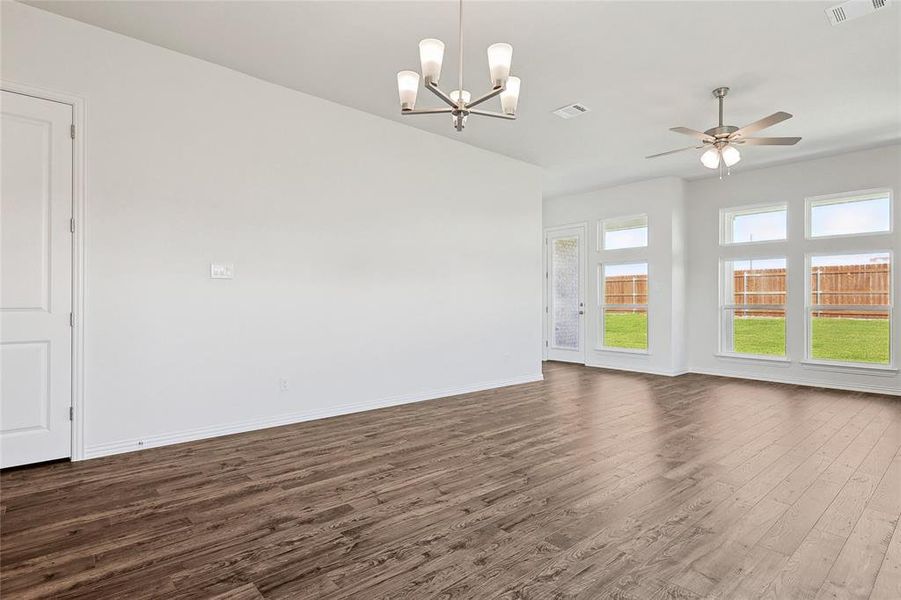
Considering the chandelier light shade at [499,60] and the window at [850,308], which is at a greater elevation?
the chandelier light shade at [499,60]

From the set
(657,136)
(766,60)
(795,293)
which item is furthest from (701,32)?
(795,293)

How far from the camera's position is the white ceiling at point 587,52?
3156 millimetres

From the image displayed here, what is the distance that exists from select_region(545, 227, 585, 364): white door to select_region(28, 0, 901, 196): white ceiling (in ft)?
11.5

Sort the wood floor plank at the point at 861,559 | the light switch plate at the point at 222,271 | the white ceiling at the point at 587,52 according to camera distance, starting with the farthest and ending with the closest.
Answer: the light switch plate at the point at 222,271 < the white ceiling at the point at 587,52 < the wood floor plank at the point at 861,559

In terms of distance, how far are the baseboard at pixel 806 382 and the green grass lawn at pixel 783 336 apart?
1.14ft

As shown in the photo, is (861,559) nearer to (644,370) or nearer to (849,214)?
(644,370)

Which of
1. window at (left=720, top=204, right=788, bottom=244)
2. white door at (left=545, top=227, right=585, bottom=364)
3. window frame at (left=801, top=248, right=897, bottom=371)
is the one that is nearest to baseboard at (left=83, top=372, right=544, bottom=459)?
white door at (left=545, top=227, right=585, bottom=364)

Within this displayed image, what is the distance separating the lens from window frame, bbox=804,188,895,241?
581cm

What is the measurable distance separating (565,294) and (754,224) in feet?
10.4

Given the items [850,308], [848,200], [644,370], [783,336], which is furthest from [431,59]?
[783,336]

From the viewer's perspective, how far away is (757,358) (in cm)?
685

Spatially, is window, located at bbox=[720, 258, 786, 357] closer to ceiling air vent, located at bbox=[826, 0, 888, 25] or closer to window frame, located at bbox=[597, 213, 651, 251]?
window frame, located at bbox=[597, 213, 651, 251]

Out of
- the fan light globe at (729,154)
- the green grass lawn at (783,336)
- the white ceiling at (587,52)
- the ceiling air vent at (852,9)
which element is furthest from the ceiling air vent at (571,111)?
the green grass lawn at (783,336)

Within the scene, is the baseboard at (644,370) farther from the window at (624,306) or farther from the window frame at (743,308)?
the window frame at (743,308)
